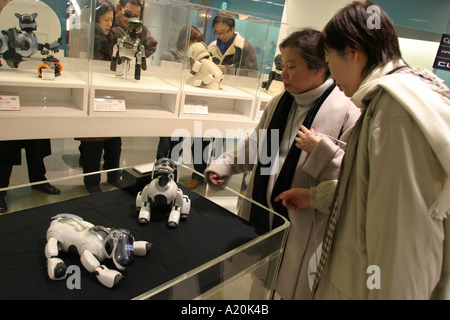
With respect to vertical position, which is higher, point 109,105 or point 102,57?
point 102,57

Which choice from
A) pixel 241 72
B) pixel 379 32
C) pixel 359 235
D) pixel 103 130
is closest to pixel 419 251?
pixel 359 235

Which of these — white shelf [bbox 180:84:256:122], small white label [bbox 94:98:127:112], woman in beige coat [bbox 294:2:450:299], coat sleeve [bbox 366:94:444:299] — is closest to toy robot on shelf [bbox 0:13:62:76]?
small white label [bbox 94:98:127:112]

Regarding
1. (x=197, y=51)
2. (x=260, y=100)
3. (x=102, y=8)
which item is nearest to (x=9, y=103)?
Answer: (x=102, y=8)

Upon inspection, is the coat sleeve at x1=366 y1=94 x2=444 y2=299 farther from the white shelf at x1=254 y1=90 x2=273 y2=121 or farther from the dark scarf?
the white shelf at x1=254 y1=90 x2=273 y2=121

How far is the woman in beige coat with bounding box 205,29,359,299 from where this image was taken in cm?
119

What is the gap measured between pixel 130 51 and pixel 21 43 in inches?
25.5

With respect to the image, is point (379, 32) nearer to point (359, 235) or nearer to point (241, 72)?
point (359, 235)

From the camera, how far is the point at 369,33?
843 millimetres

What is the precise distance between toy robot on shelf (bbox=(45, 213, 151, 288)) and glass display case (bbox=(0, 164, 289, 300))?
0.08ft

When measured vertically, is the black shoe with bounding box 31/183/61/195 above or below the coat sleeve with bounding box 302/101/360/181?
below

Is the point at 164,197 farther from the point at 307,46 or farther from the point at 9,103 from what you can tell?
the point at 9,103

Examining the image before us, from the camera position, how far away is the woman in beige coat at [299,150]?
1.19 meters
